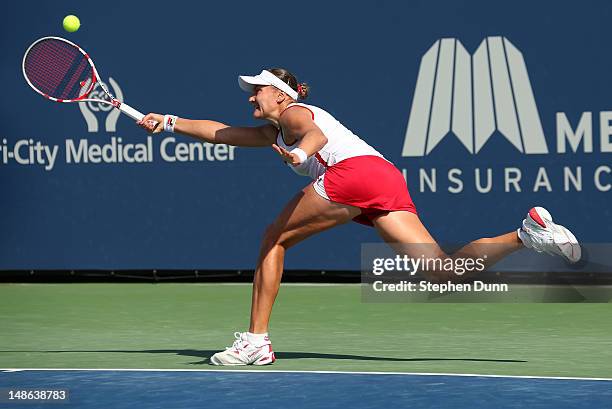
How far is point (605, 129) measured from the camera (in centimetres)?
954

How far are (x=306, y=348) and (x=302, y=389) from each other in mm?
1481

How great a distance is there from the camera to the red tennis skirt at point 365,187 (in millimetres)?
6348

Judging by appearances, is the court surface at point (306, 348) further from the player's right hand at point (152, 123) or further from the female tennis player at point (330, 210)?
the player's right hand at point (152, 123)

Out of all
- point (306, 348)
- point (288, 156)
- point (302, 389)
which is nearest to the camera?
point (302, 389)

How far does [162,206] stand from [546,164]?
118 inches

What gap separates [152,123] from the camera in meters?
Result: 6.64

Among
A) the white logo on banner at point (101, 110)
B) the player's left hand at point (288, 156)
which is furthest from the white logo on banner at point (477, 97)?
the player's left hand at point (288, 156)

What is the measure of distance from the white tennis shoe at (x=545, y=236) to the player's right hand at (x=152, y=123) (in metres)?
1.84

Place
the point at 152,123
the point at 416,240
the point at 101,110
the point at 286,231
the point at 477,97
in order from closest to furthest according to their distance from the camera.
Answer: the point at 416,240, the point at 286,231, the point at 152,123, the point at 477,97, the point at 101,110

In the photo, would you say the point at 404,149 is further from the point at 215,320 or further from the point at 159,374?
the point at 159,374

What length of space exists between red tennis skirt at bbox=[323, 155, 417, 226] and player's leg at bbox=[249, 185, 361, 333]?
0.18 feet

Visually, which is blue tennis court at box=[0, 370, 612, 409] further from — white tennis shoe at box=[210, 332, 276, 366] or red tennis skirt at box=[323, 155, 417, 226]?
red tennis skirt at box=[323, 155, 417, 226]

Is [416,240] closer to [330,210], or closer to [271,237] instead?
[330,210]

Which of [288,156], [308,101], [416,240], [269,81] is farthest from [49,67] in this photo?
[416,240]
